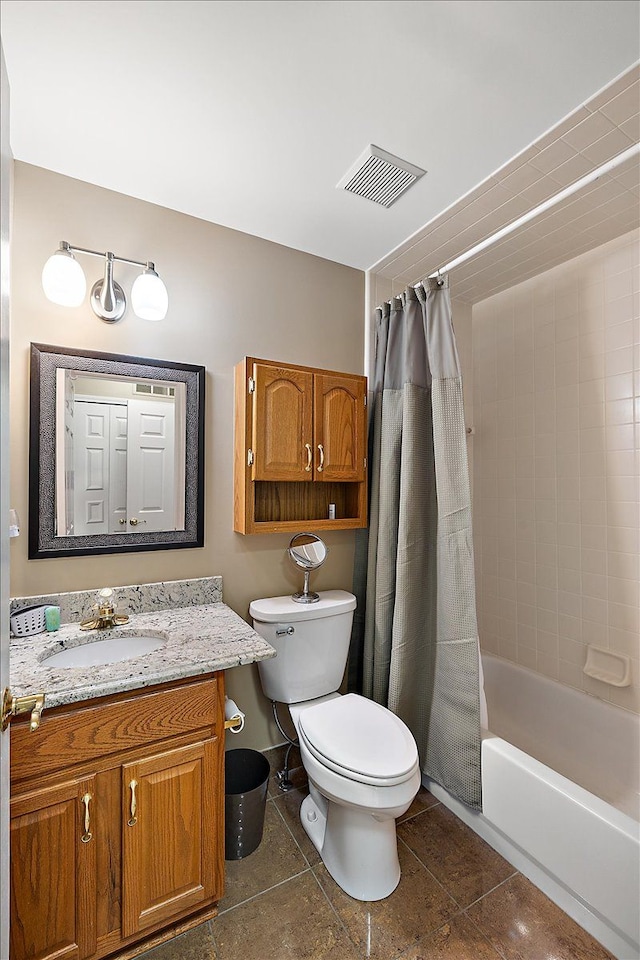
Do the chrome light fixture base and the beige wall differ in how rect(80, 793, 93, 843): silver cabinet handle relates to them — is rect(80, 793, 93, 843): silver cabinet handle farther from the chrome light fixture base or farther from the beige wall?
the chrome light fixture base

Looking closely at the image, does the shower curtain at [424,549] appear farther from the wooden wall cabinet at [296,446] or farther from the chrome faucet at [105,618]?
the chrome faucet at [105,618]

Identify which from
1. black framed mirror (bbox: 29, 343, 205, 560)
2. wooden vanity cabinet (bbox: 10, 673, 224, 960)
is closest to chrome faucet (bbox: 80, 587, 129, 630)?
black framed mirror (bbox: 29, 343, 205, 560)

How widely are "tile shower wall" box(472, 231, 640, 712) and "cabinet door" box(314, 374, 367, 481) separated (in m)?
0.98

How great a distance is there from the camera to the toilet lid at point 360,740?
134cm

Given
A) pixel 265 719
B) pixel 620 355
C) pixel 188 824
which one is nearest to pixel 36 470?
pixel 188 824

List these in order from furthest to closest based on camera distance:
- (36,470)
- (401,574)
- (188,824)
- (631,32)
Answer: (401,574) → (36,470) → (188,824) → (631,32)

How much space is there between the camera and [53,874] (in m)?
1.08

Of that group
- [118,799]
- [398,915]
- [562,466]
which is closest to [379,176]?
[562,466]

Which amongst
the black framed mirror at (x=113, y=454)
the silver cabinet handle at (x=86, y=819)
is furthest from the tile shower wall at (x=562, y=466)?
the silver cabinet handle at (x=86, y=819)

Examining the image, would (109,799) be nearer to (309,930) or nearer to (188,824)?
(188,824)

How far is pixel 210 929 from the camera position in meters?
1.29

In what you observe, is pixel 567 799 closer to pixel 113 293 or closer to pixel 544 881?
pixel 544 881

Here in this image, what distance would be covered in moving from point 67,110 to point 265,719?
2.25 m

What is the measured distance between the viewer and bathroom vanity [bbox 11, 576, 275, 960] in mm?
1059
